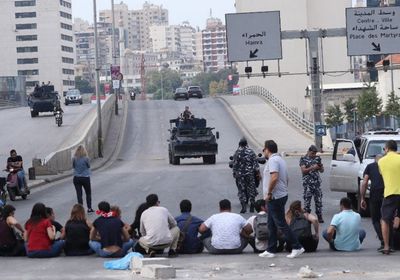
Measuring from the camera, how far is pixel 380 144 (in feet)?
78.6

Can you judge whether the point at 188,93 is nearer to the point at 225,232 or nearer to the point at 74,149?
the point at 74,149

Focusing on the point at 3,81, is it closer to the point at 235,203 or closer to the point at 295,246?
the point at 235,203

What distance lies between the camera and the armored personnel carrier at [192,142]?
52.7m

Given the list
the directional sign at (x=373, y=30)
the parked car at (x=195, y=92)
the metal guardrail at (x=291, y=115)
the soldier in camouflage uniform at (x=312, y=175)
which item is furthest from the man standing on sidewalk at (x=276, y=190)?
the parked car at (x=195, y=92)

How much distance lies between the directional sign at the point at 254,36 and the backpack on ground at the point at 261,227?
38.6m

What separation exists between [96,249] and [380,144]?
8744 millimetres

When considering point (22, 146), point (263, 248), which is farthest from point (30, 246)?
point (22, 146)

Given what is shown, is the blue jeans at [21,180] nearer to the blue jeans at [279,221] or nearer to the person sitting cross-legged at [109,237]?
the person sitting cross-legged at [109,237]

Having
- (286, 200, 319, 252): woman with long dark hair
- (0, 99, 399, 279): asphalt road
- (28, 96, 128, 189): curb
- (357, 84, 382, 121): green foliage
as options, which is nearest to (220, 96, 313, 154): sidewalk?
(0, 99, 399, 279): asphalt road

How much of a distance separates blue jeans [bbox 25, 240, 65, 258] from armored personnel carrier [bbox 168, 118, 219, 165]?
3463 cm

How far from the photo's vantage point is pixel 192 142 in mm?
A: 52625

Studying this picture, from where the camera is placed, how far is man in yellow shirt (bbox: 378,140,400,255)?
16.5 meters

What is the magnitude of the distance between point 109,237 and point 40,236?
121cm

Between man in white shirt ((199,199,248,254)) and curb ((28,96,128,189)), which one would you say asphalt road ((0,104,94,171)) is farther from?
man in white shirt ((199,199,248,254))
